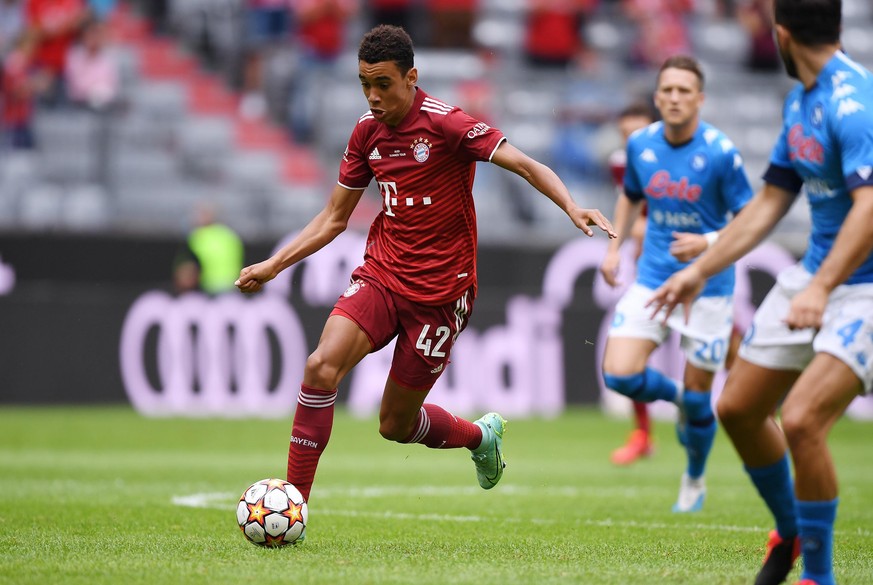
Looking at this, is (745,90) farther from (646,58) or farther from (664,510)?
(664,510)

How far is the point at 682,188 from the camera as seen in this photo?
A: 9219mm

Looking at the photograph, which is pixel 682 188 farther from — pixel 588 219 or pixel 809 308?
pixel 809 308

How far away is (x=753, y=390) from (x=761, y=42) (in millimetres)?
18588

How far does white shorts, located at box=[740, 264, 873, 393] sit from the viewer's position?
5.35m

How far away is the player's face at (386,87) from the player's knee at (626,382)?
275 cm

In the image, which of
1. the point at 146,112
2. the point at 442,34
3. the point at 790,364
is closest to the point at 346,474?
the point at 790,364

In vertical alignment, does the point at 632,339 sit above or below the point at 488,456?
above

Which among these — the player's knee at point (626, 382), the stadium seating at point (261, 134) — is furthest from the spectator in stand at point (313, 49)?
the player's knee at point (626, 382)

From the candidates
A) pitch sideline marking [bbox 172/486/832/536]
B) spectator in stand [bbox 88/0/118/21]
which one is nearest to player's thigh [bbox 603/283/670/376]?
pitch sideline marking [bbox 172/486/832/536]

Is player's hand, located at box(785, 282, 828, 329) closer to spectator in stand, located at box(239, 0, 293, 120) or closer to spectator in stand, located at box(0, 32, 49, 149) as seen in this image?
spectator in stand, located at box(0, 32, 49, 149)

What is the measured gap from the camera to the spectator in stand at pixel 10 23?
19827mm

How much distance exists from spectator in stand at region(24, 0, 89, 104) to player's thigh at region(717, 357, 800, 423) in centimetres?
1528

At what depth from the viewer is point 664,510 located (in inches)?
356

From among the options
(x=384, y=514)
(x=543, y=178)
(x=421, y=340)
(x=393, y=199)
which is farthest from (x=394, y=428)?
(x=543, y=178)
